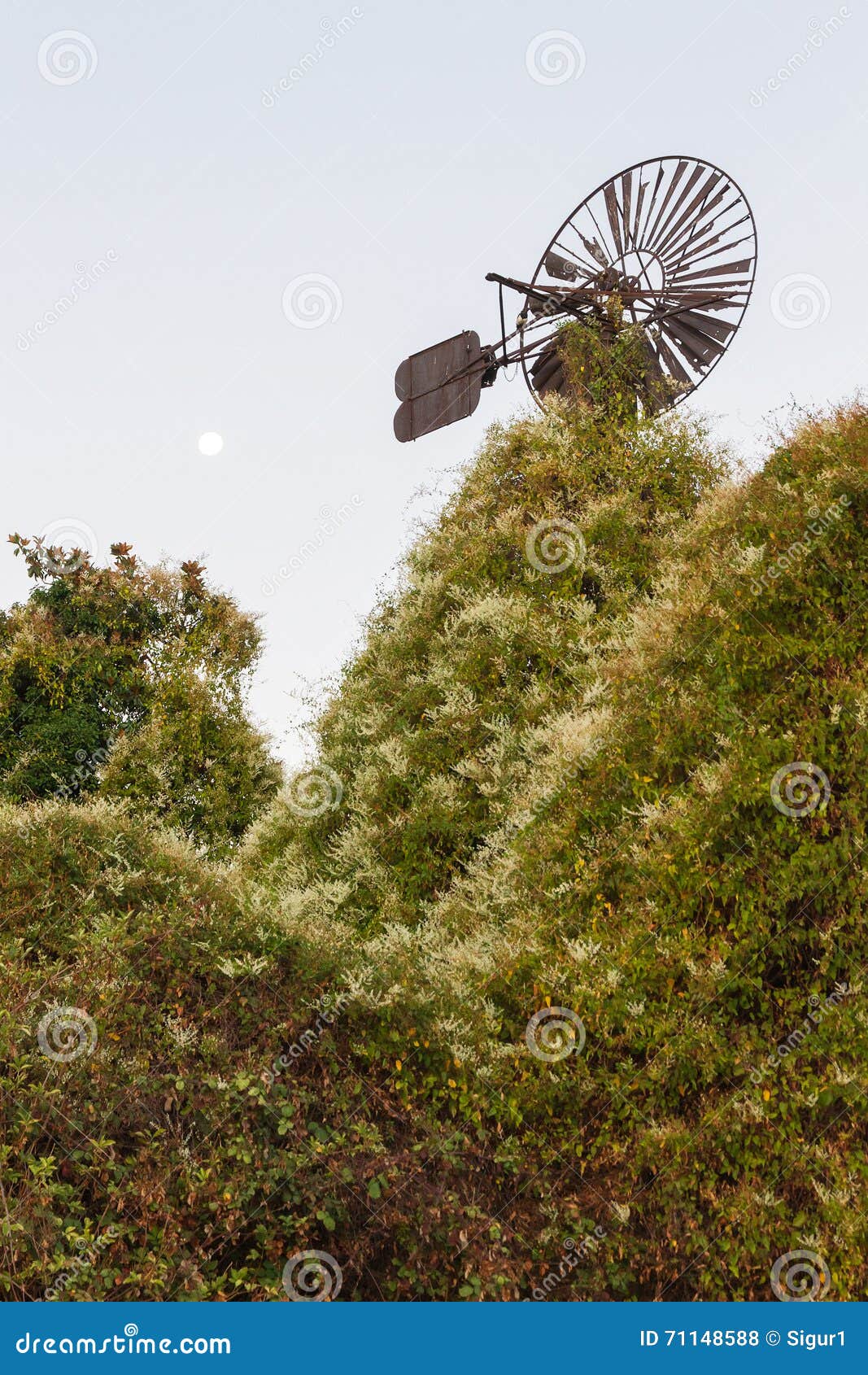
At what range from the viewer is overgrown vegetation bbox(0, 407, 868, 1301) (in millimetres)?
7277

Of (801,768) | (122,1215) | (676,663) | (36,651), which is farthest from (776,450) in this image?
(36,651)

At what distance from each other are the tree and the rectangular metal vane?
32.6 feet

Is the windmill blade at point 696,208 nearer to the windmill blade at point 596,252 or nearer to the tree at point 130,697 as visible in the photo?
the windmill blade at point 596,252

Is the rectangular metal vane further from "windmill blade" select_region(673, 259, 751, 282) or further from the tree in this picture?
the tree

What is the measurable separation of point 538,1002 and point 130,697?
19.2 meters

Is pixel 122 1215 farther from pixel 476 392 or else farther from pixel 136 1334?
pixel 476 392

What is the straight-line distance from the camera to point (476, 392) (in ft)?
59.8

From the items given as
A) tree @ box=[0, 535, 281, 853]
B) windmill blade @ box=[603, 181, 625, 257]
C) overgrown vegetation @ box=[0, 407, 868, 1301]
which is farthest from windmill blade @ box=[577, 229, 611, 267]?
tree @ box=[0, 535, 281, 853]

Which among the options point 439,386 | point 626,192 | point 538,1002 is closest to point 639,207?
point 626,192

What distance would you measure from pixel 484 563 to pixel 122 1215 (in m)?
10.8

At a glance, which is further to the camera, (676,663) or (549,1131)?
(676,663)

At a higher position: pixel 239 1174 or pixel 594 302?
pixel 594 302

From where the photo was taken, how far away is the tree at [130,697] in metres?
24.5

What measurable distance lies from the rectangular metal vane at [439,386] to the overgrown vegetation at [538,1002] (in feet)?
23.0
